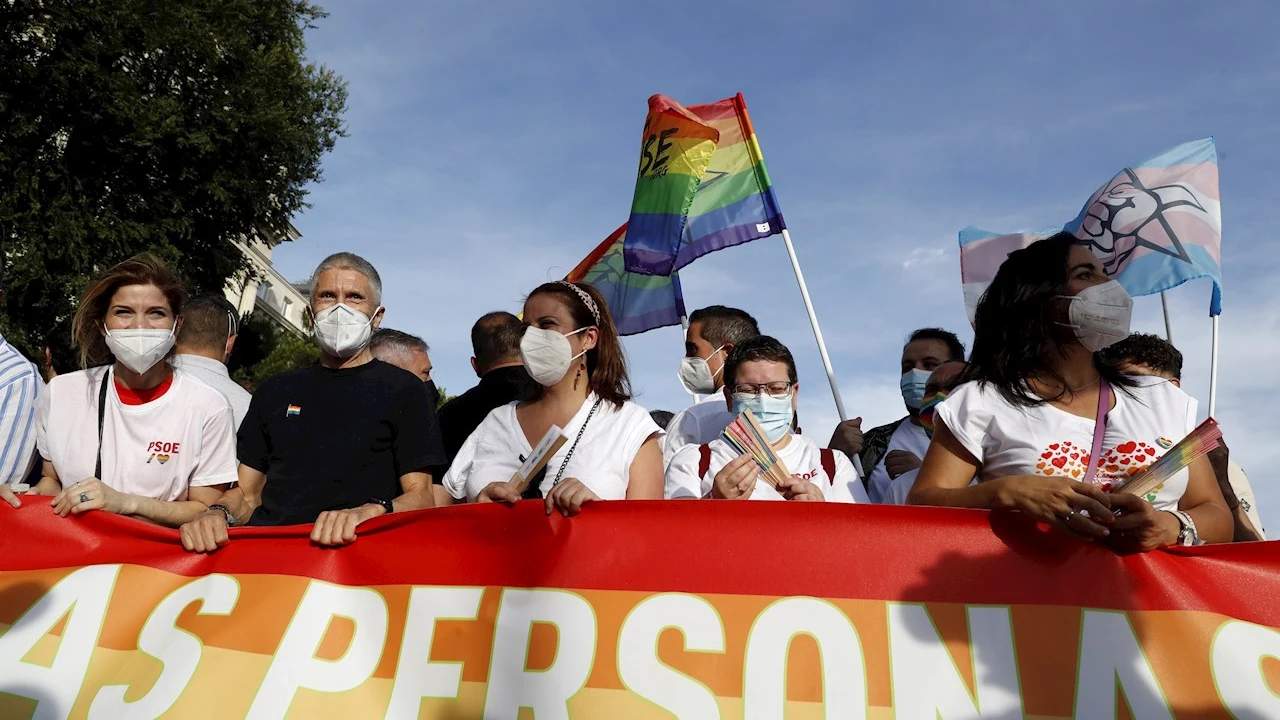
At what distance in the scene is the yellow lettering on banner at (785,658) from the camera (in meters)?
2.68

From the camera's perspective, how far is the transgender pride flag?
243 inches

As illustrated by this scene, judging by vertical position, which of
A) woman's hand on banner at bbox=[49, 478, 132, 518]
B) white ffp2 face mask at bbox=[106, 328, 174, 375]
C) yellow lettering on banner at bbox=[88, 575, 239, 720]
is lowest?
yellow lettering on banner at bbox=[88, 575, 239, 720]

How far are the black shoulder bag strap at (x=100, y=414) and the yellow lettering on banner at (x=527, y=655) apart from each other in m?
1.66

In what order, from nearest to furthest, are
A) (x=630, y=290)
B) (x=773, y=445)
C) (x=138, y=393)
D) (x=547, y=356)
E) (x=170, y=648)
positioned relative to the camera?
(x=170, y=648), (x=547, y=356), (x=138, y=393), (x=773, y=445), (x=630, y=290)

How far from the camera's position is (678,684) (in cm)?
277

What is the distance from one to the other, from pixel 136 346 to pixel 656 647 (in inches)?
88.2

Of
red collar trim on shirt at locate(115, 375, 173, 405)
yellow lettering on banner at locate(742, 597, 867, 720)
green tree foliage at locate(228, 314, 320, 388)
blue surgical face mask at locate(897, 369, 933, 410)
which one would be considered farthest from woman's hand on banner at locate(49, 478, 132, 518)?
green tree foliage at locate(228, 314, 320, 388)

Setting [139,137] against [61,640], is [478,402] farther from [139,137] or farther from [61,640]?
[139,137]

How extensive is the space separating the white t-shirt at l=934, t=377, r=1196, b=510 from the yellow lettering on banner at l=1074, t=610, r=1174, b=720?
1.21 ft

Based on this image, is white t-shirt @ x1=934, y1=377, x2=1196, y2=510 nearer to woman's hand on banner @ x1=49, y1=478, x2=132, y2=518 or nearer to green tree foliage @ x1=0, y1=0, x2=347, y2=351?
woman's hand on banner @ x1=49, y1=478, x2=132, y2=518

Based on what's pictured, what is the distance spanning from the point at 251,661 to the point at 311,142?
59.5 ft

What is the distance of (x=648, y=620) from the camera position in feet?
9.48

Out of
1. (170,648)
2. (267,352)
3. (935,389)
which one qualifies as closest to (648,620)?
(170,648)

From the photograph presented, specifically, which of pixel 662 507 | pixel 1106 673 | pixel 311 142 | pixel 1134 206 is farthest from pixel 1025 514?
pixel 311 142
